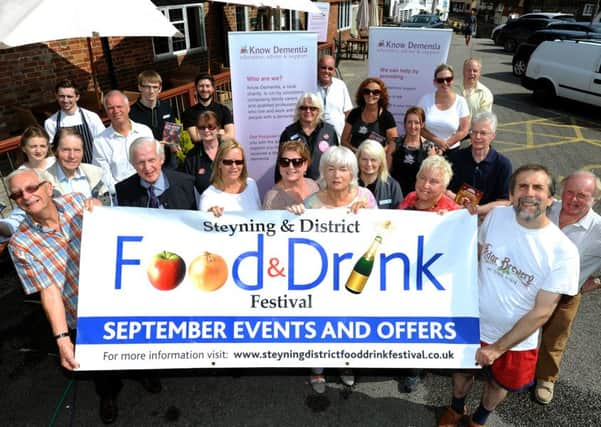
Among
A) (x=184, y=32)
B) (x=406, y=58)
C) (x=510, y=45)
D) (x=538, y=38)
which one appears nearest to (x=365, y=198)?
(x=406, y=58)

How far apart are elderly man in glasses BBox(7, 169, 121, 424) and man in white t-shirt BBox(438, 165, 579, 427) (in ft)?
9.54

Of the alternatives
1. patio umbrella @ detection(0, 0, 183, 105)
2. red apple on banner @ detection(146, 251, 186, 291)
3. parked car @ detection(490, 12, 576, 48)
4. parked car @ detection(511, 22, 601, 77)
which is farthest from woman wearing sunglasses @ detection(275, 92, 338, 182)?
parked car @ detection(490, 12, 576, 48)

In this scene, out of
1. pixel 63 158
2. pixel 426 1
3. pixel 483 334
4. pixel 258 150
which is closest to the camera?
pixel 483 334

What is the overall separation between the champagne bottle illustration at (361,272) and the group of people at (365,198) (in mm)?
382

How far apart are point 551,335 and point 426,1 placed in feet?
205

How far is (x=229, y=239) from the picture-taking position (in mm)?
3176

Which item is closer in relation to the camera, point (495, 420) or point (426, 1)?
point (495, 420)

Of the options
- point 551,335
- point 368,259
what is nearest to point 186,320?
point 368,259

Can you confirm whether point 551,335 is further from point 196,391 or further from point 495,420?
point 196,391

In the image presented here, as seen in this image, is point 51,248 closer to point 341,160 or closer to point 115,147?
point 115,147

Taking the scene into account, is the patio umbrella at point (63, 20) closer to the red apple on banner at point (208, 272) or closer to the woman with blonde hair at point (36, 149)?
the woman with blonde hair at point (36, 149)

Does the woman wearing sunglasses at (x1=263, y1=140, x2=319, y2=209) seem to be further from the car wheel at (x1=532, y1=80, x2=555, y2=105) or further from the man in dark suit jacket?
the car wheel at (x1=532, y1=80, x2=555, y2=105)

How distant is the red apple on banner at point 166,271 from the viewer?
3.10m

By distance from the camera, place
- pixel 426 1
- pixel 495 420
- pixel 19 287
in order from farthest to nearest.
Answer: pixel 426 1 → pixel 19 287 → pixel 495 420
